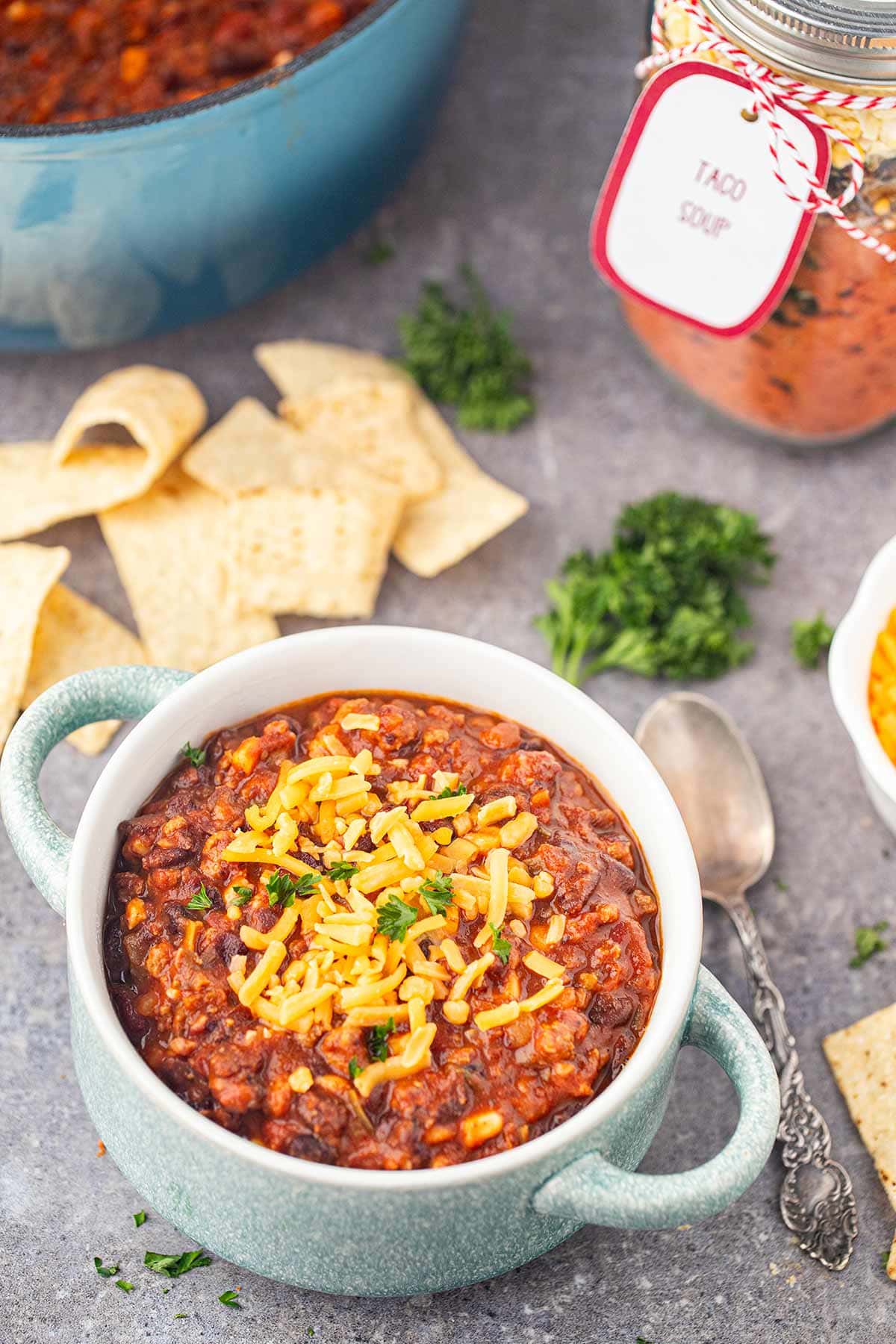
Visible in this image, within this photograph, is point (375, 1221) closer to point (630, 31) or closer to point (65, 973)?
point (65, 973)

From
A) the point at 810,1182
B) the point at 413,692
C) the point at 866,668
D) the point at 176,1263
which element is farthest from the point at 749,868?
the point at 176,1263

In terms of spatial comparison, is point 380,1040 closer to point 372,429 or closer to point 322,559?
Answer: point 322,559

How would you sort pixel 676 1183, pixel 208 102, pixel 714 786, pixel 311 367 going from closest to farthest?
pixel 676 1183 < pixel 208 102 < pixel 714 786 < pixel 311 367

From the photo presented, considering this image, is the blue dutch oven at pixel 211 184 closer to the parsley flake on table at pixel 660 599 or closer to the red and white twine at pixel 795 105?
the red and white twine at pixel 795 105

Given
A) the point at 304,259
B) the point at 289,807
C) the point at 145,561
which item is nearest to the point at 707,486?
the point at 304,259

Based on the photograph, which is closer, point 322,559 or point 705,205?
point 705,205

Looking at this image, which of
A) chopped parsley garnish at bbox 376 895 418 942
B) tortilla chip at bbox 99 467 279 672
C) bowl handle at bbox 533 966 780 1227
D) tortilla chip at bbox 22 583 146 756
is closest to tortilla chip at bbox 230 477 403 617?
tortilla chip at bbox 99 467 279 672

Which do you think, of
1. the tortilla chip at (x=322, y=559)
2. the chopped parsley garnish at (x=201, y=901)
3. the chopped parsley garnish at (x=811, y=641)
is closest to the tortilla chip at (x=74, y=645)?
the tortilla chip at (x=322, y=559)
